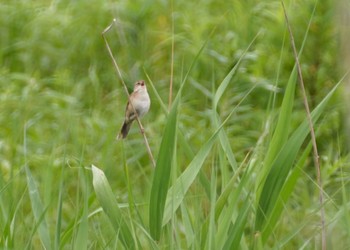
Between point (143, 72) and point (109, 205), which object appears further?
point (143, 72)

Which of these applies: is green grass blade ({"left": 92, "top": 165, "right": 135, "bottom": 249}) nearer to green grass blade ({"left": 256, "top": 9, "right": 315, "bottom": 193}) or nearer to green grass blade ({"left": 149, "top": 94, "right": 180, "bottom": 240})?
green grass blade ({"left": 149, "top": 94, "right": 180, "bottom": 240})

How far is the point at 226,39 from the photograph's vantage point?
20.6 ft

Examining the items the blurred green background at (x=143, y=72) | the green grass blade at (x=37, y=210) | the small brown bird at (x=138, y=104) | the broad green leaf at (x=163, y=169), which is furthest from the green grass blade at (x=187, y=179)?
the blurred green background at (x=143, y=72)

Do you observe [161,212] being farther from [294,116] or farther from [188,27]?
[188,27]

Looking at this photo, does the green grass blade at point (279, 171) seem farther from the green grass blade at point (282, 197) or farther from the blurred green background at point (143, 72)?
→ the blurred green background at point (143, 72)

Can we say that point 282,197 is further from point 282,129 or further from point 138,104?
point 138,104

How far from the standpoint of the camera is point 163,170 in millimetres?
2729

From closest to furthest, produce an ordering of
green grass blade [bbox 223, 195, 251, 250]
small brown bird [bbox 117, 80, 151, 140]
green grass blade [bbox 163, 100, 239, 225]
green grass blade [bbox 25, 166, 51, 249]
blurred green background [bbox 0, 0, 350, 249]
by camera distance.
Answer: green grass blade [bbox 223, 195, 251, 250]
green grass blade [bbox 163, 100, 239, 225]
green grass blade [bbox 25, 166, 51, 249]
small brown bird [bbox 117, 80, 151, 140]
blurred green background [bbox 0, 0, 350, 249]

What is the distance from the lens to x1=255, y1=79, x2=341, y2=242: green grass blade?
2.80m

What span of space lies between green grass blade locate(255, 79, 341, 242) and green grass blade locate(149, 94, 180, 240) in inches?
10.2

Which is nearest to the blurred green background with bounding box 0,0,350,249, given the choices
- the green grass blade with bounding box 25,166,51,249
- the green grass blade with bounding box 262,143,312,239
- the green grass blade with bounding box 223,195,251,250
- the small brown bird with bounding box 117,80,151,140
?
Result: the small brown bird with bounding box 117,80,151,140

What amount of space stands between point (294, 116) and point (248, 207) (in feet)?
9.58

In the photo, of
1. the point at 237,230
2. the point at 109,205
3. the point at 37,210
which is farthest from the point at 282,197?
the point at 37,210

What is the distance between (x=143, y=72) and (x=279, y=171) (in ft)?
9.96
